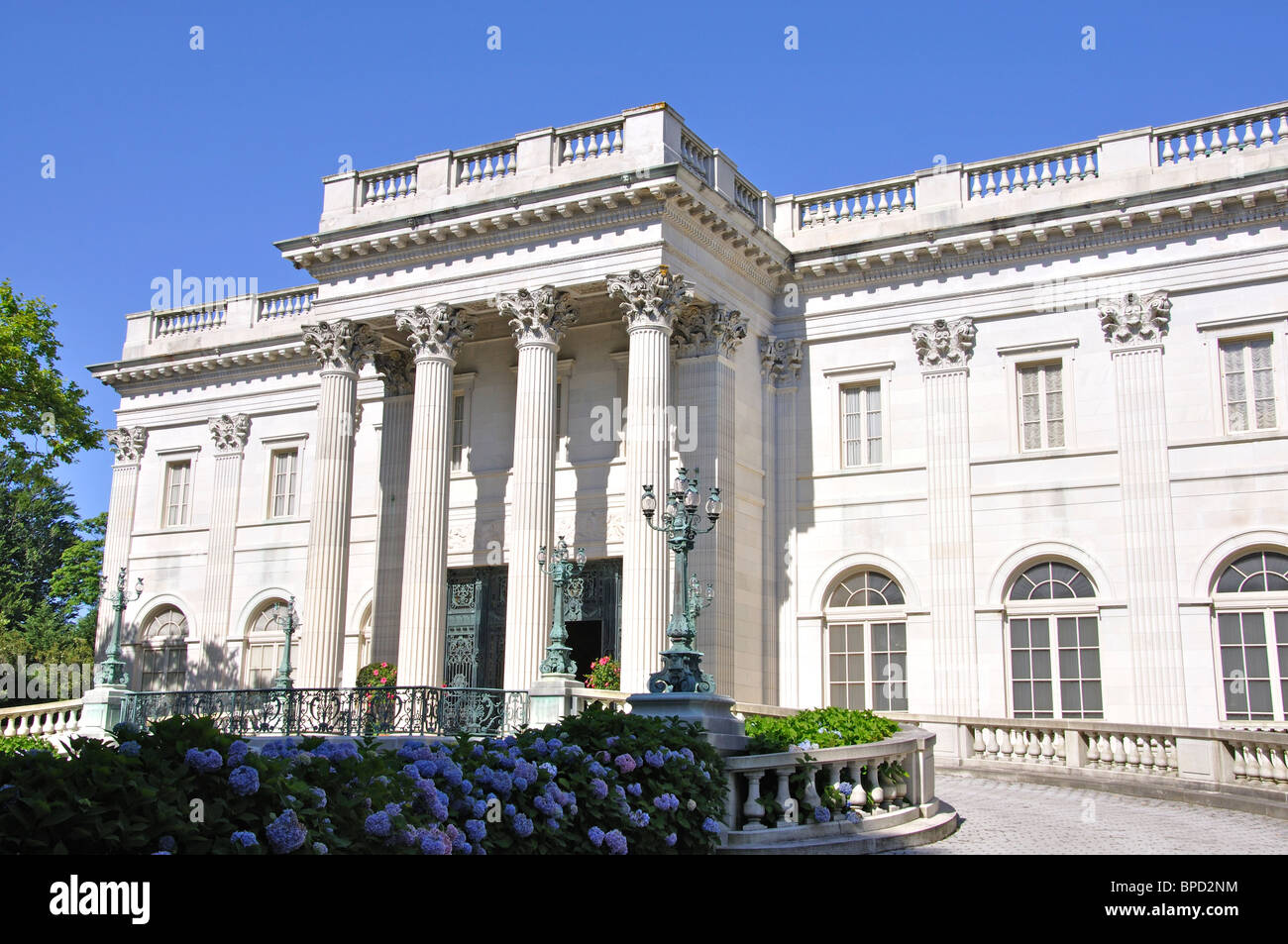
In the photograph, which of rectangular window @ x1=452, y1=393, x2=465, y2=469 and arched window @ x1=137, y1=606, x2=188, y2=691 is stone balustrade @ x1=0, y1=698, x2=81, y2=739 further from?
rectangular window @ x1=452, y1=393, x2=465, y2=469

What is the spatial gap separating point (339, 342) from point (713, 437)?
334 inches

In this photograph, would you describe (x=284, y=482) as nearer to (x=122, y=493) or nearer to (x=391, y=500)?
(x=122, y=493)

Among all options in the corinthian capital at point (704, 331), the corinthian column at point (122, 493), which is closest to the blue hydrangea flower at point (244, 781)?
the corinthian capital at point (704, 331)

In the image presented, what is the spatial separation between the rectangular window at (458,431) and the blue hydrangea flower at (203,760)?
21348mm

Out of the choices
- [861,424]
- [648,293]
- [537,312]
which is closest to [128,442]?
[537,312]

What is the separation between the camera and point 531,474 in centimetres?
2412

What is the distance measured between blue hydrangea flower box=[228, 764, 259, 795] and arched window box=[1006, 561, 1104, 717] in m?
20.2

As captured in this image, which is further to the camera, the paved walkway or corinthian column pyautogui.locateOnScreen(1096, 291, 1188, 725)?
corinthian column pyautogui.locateOnScreen(1096, 291, 1188, 725)

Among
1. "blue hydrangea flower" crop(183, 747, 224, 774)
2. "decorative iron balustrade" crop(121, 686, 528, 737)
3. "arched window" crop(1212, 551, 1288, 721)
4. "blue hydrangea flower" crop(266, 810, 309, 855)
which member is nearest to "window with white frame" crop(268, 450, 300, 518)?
"decorative iron balustrade" crop(121, 686, 528, 737)

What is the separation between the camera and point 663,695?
45.5ft

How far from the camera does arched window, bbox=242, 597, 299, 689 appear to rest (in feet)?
106
